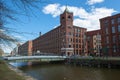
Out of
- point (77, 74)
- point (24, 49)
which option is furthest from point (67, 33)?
point (77, 74)

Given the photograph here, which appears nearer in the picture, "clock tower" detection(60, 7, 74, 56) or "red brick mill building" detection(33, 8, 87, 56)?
"clock tower" detection(60, 7, 74, 56)

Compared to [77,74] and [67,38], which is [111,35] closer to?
[67,38]

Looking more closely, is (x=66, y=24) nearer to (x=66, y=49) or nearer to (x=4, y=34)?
(x=66, y=49)

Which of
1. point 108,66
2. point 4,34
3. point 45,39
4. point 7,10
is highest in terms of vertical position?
point 45,39

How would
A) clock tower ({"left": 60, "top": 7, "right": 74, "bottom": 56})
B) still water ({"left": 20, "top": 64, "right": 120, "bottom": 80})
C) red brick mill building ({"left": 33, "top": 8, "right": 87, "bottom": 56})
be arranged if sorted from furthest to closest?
red brick mill building ({"left": 33, "top": 8, "right": 87, "bottom": 56}), clock tower ({"left": 60, "top": 7, "right": 74, "bottom": 56}), still water ({"left": 20, "top": 64, "right": 120, "bottom": 80})

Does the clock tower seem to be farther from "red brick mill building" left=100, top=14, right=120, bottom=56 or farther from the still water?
the still water

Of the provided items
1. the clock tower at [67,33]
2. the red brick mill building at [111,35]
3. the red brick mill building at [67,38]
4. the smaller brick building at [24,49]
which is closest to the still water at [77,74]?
the smaller brick building at [24,49]

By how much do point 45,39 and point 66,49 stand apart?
118ft

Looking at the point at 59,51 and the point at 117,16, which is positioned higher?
the point at 117,16

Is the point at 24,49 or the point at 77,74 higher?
the point at 24,49

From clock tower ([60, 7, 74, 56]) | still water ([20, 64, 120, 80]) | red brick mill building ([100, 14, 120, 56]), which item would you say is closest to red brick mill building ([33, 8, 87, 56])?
clock tower ([60, 7, 74, 56])

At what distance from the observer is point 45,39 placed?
12162 cm

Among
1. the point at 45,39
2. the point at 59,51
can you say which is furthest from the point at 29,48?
the point at 59,51

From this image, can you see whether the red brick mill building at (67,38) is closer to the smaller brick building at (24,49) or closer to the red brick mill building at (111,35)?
the smaller brick building at (24,49)
